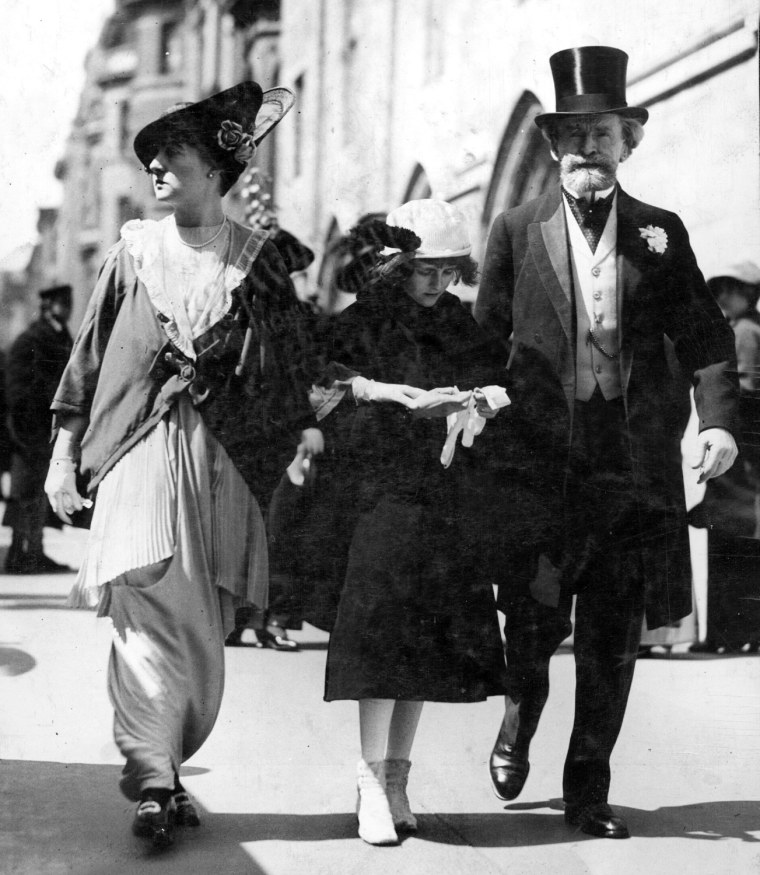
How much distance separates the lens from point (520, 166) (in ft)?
15.7

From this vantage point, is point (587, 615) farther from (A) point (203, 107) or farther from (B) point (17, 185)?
(B) point (17, 185)

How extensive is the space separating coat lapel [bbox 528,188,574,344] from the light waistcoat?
33 mm

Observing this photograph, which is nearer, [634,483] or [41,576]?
[634,483]

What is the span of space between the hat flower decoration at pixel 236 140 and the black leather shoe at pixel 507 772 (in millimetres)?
2127

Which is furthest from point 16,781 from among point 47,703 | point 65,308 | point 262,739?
point 65,308

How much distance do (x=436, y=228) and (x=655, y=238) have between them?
0.80 metres

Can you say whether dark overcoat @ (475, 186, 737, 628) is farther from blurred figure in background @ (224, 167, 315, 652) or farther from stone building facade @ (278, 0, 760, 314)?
blurred figure in background @ (224, 167, 315, 652)

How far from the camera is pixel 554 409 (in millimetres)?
4363

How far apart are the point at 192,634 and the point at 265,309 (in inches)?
41.5

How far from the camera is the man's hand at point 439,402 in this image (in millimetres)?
4129

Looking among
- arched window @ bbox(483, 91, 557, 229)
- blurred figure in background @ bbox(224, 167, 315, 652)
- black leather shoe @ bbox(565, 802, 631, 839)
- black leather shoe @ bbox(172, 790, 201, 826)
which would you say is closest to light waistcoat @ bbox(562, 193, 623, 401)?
arched window @ bbox(483, 91, 557, 229)

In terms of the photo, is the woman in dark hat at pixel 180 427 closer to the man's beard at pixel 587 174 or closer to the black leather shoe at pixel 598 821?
the man's beard at pixel 587 174

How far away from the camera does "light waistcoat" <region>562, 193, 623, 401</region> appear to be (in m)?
4.35

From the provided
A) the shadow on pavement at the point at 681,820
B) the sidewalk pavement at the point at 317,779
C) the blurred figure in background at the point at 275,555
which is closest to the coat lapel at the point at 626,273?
the blurred figure in background at the point at 275,555
